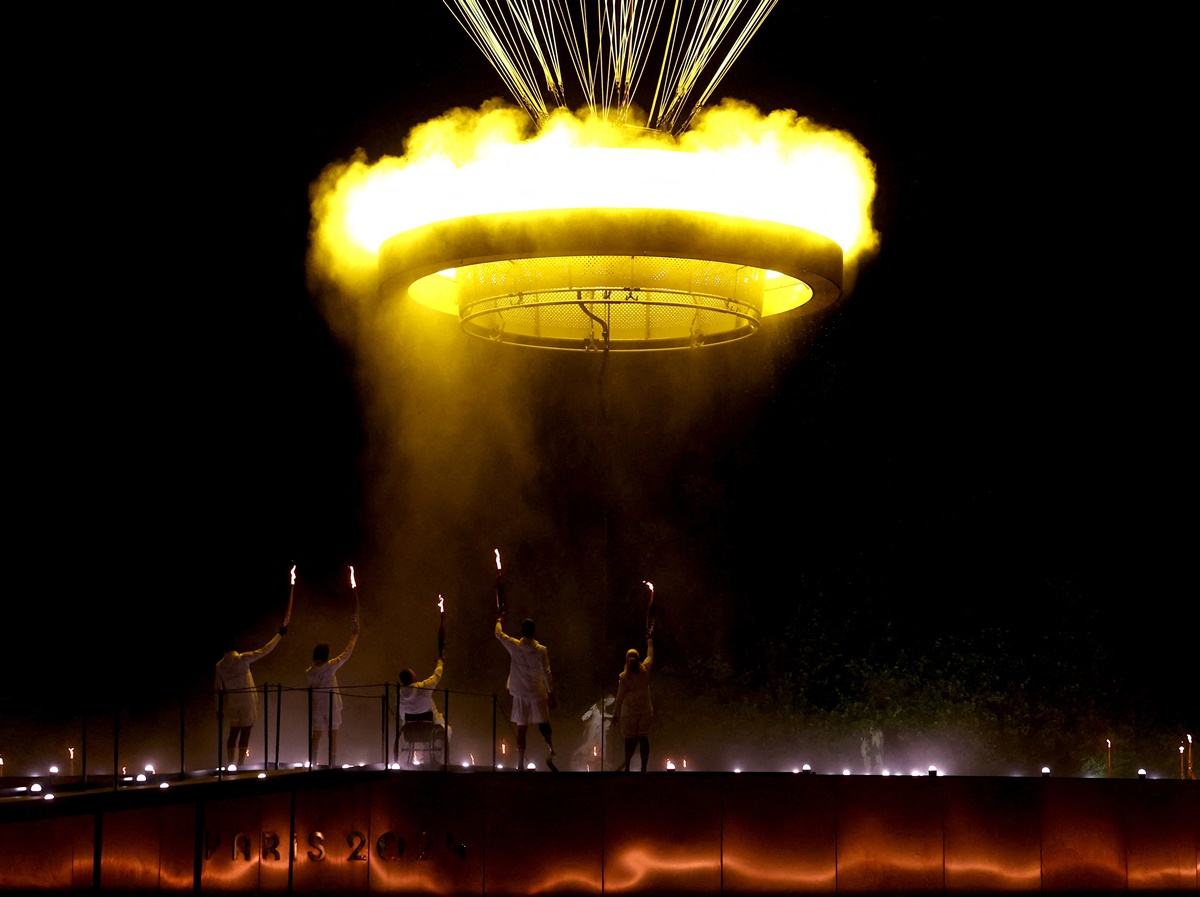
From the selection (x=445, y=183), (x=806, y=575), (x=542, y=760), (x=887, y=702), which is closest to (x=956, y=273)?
(x=806, y=575)

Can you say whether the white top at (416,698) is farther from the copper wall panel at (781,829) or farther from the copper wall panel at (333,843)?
the copper wall panel at (781,829)

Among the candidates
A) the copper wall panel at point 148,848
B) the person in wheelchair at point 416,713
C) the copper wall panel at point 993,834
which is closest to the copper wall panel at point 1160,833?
the copper wall panel at point 993,834

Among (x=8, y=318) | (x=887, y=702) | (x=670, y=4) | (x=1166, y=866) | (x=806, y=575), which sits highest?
(x=670, y=4)

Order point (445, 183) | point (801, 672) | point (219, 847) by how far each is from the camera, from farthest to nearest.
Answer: point (801, 672)
point (219, 847)
point (445, 183)

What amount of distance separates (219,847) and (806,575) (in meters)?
14.5

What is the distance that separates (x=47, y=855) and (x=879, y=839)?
10.0 metres

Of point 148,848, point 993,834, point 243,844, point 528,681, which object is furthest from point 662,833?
point 148,848

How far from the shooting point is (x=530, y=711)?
18500 millimetres

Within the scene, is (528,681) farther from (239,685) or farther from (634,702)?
(239,685)

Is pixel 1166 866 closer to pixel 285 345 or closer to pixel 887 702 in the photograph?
pixel 887 702

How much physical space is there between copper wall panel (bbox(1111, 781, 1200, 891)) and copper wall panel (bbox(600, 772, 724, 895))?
506 centimetres

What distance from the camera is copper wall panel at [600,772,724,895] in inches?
701

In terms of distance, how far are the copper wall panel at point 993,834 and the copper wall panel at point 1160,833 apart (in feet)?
3.73

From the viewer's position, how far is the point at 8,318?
89.5 ft
